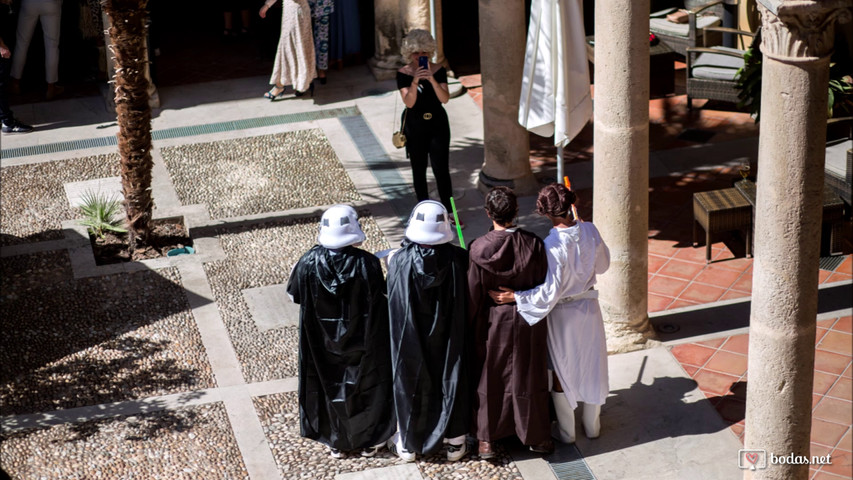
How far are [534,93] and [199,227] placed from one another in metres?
3.48

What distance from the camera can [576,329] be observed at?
660cm

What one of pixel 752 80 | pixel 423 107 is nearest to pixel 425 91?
pixel 423 107

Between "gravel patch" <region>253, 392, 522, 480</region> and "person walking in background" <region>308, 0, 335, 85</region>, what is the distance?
7.07 m

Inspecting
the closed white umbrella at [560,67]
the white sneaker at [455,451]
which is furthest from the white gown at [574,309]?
the closed white umbrella at [560,67]

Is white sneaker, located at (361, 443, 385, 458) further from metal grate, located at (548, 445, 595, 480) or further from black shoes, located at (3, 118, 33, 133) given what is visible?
black shoes, located at (3, 118, 33, 133)

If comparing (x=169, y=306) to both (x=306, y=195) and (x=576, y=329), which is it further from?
(x=576, y=329)

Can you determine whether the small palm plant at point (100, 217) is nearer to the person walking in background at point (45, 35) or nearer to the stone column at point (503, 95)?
the stone column at point (503, 95)

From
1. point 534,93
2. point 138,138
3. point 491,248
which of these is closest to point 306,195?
point 138,138

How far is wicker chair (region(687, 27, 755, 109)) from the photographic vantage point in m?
11.6

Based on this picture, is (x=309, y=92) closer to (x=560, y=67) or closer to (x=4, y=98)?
(x=4, y=98)

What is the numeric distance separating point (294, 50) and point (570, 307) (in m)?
7.36

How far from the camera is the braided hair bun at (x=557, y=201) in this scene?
6.38 metres

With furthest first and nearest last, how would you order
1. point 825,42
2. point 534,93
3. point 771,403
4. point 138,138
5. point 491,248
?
point 138,138
point 534,93
point 491,248
point 771,403
point 825,42

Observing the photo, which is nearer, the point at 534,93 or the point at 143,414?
the point at 143,414
